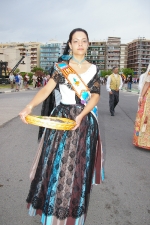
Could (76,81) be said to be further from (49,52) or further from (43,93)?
(49,52)

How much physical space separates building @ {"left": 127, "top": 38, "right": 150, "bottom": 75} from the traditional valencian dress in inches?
5261

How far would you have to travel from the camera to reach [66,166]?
2.10 metres

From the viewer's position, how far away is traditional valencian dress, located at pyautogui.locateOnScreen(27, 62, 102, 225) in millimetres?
2078

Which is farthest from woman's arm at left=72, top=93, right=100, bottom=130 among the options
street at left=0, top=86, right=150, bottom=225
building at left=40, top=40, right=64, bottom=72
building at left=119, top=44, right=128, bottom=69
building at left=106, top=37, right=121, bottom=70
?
building at left=119, top=44, right=128, bottom=69

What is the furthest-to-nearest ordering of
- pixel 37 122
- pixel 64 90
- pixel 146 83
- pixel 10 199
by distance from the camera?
pixel 146 83, pixel 10 199, pixel 64 90, pixel 37 122

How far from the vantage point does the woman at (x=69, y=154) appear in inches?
81.8

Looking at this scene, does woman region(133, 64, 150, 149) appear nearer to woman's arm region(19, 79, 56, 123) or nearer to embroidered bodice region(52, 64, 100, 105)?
embroidered bodice region(52, 64, 100, 105)

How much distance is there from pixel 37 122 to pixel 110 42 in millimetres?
146324

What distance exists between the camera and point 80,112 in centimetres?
217

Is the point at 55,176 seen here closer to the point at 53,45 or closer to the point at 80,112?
the point at 80,112

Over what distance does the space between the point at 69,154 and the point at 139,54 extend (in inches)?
5485

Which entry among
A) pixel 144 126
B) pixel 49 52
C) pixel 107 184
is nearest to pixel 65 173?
pixel 107 184

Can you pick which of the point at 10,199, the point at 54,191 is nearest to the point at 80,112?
the point at 54,191

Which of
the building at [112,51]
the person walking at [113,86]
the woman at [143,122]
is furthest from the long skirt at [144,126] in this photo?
the building at [112,51]
